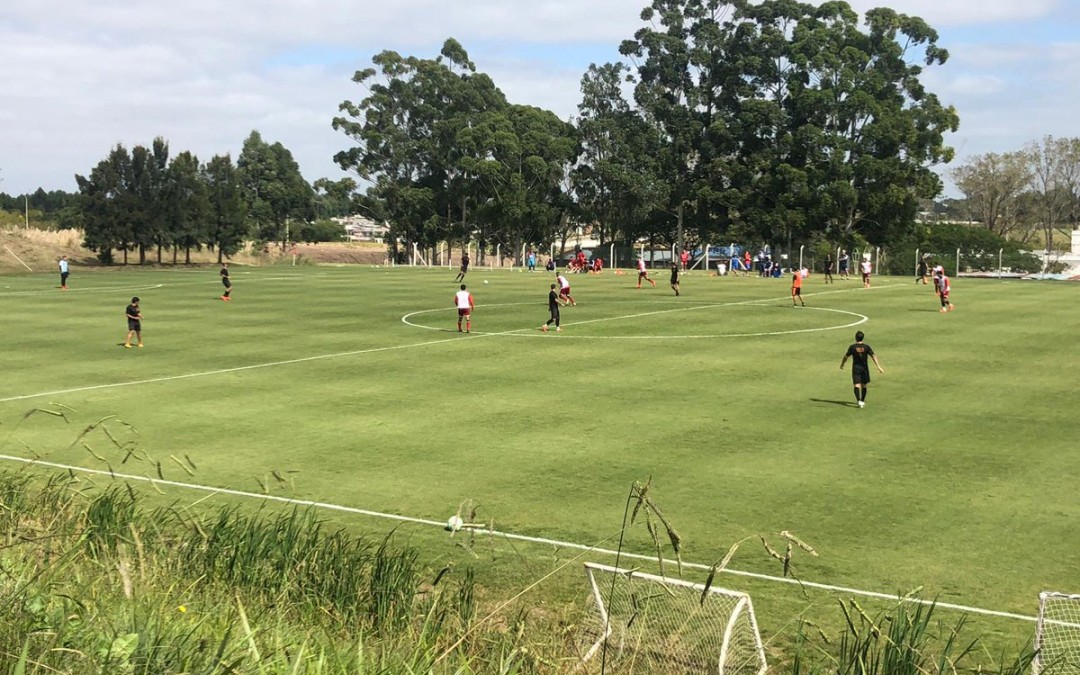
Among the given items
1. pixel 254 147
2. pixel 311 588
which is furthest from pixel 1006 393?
pixel 254 147

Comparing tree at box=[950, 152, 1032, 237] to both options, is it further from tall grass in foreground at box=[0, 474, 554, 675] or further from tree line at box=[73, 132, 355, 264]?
tall grass in foreground at box=[0, 474, 554, 675]

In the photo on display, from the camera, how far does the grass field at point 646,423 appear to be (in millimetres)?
15844

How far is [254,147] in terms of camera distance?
450 ft

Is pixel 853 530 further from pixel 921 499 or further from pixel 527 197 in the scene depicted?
pixel 527 197

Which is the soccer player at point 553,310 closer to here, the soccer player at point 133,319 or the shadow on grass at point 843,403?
the soccer player at point 133,319

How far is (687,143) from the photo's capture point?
10250 centimetres

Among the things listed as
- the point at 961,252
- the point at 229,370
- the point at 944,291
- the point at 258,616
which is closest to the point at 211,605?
the point at 258,616

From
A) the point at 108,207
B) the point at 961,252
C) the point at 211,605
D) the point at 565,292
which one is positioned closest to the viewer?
the point at 211,605

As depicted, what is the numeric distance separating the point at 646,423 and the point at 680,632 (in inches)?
551

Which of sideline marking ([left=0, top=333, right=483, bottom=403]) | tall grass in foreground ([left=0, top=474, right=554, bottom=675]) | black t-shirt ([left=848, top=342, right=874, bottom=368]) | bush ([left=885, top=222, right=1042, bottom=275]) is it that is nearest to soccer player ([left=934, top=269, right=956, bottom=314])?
sideline marking ([left=0, top=333, right=483, bottom=403])

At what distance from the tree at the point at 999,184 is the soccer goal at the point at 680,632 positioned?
128750 millimetres

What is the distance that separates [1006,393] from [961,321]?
16.9 meters

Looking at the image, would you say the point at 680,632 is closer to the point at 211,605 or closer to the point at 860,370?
the point at 211,605

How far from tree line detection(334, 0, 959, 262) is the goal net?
8266 centimetres
